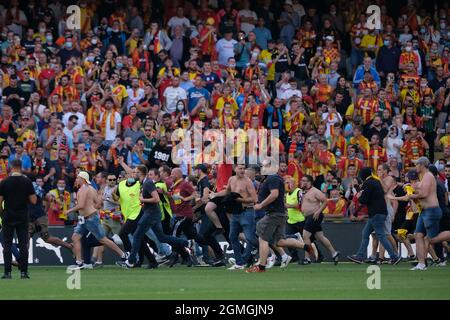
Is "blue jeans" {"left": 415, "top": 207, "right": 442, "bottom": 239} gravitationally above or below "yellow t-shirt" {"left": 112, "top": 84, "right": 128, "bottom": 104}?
below

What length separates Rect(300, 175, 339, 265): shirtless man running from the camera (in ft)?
86.9

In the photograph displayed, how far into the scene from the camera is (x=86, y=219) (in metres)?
25.3

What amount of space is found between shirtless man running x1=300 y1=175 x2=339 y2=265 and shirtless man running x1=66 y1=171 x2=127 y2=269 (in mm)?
3908

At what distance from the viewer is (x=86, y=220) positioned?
2531cm

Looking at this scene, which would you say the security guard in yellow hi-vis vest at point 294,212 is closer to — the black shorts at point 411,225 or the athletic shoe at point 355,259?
the athletic shoe at point 355,259

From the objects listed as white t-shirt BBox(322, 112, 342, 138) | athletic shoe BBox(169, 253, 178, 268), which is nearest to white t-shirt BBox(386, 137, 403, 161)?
white t-shirt BBox(322, 112, 342, 138)

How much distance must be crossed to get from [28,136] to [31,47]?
349 cm

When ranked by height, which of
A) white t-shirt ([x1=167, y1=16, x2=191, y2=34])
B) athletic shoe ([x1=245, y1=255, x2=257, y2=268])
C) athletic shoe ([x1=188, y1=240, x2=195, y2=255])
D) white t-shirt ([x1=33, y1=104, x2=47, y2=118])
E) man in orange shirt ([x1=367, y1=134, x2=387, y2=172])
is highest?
white t-shirt ([x1=167, y1=16, x2=191, y2=34])

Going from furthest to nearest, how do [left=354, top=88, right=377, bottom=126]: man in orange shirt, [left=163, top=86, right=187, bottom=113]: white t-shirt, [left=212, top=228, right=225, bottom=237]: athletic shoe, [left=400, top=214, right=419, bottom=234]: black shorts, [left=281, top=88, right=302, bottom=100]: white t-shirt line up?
[left=281, top=88, right=302, bottom=100]: white t-shirt → [left=354, top=88, right=377, bottom=126]: man in orange shirt → [left=163, top=86, right=187, bottom=113]: white t-shirt → [left=400, top=214, right=419, bottom=234]: black shorts → [left=212, top=228, right=225, bottom=237]: athletic shoe

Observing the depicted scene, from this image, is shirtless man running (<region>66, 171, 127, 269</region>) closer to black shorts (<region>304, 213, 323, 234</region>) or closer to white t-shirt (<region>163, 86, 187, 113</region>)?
black shorts (<region>304, 213, 323, 234</region>)

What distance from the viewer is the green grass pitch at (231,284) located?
715 inches

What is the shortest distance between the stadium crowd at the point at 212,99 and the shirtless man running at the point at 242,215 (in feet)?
2.99

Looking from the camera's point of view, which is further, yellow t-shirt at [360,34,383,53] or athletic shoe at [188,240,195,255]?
yellow t-shirt at [360,34,383,53]

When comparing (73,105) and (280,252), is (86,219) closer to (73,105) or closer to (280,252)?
(280,252)
